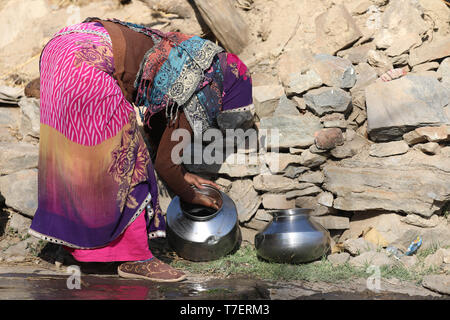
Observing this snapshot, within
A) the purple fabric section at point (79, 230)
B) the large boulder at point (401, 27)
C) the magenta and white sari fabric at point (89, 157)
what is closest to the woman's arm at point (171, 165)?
the magenta and white sari fabric at point (89, 157)

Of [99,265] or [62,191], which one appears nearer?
[62,191]

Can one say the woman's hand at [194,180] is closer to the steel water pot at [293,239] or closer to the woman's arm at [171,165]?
the woman's arm at [171,165]

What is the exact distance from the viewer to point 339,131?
424 cm

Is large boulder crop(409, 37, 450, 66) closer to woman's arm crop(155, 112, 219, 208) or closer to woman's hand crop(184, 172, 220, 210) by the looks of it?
woman's hand crop(184, 172, 220, 210)

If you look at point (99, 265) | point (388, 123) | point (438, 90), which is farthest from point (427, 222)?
point (99, 265)

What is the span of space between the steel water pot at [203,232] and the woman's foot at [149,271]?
0.48 meters

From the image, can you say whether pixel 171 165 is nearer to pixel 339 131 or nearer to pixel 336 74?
pixel 339 131

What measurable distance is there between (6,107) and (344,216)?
3.31m

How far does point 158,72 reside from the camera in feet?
10.7

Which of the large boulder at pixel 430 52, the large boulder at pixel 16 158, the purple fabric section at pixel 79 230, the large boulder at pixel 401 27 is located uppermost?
the large boulder at pixel 401 27

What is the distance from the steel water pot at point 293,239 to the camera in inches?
142

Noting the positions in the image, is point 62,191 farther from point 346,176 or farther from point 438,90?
point 438,90

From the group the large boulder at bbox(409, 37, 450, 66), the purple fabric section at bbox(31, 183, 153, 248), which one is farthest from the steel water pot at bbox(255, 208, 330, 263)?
the large boulder at bbox(409, 37, 450, 66)

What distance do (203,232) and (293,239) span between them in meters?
0.69
